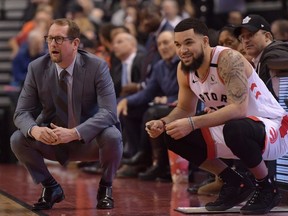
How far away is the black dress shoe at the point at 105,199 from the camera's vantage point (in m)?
5.77

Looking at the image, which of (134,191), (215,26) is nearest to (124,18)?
(215,26)

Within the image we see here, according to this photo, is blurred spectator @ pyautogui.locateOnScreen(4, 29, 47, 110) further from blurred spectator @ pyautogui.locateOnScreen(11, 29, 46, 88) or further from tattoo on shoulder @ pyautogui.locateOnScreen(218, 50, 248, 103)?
tattoo on shoulder @ pyautogui.locateOnScreen(218, 50, 248, 103)

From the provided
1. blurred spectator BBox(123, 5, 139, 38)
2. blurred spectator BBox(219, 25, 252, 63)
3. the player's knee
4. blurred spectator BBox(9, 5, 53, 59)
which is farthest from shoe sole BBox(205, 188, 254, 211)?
blurred spectator BBox(9, 5, 53, 59)

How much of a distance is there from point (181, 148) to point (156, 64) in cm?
298

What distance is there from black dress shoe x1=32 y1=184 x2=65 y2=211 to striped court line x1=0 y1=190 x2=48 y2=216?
0.09 meters

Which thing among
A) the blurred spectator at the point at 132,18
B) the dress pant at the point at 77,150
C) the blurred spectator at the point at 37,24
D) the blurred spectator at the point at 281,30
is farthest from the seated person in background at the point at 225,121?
the blurred spectator at the point at 37,24

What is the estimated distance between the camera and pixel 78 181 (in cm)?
805

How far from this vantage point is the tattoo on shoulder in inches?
204

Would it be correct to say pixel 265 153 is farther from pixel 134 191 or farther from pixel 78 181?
pixel 78 181

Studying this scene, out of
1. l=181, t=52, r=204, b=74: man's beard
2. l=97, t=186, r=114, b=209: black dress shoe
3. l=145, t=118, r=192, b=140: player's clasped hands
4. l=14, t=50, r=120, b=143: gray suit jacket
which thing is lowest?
l=97, t=186, r=114, b=209: black dress shoe

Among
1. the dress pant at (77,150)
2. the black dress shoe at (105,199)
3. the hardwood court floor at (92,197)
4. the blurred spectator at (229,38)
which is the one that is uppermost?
the blurred spectator at (229,38)

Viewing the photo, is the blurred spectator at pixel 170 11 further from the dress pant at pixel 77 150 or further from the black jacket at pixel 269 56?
the dress pant at pixel 77 150

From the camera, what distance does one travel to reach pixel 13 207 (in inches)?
232

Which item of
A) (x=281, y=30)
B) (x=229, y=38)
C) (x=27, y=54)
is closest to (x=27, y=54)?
(x=27, y=54)
